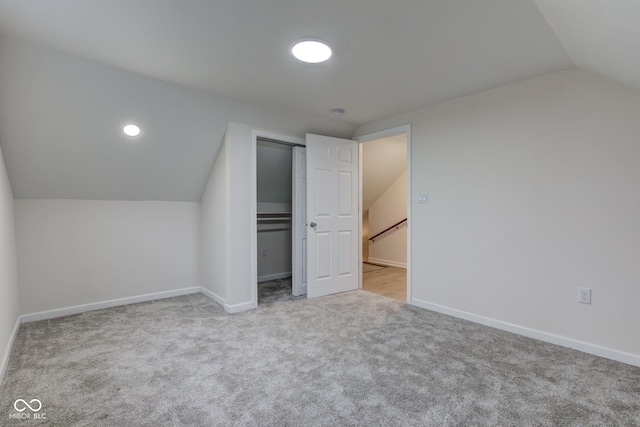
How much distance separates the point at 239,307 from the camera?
3254 millimetres

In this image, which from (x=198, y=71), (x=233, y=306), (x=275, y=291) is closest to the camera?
(x=198, y=71)

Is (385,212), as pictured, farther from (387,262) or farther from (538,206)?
(538,206)

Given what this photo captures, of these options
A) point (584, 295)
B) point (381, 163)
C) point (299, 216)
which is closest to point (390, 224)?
point (381, 163)

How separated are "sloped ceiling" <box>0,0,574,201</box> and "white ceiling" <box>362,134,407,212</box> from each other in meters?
1.29

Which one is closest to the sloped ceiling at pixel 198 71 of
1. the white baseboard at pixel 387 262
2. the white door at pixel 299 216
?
the white door at pixel 299 216

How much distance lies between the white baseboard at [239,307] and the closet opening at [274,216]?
0.69 m

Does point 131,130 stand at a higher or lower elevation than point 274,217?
higher

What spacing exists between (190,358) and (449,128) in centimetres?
305

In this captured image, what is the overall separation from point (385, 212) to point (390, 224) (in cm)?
26

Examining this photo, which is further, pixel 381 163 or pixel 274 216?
pixel 381 163

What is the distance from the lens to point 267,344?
2.45m

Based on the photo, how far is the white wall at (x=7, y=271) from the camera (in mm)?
2144

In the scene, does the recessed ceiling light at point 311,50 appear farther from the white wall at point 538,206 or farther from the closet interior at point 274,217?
the closet interior at point 274,217

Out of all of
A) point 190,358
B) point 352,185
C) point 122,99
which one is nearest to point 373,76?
point 352,185
